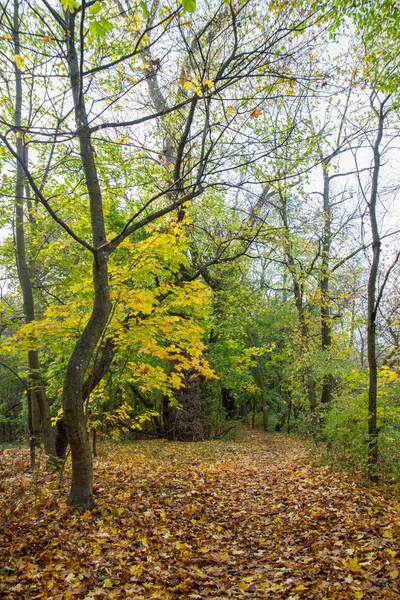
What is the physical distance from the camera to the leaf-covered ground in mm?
3262

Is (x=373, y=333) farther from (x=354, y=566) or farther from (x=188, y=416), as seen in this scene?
(x=188, y=416)

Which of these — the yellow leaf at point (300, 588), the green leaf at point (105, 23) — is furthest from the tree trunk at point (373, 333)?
the green leaf at point (105, 23)

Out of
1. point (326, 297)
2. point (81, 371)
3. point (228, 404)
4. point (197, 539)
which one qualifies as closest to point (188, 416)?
point (326, 297)

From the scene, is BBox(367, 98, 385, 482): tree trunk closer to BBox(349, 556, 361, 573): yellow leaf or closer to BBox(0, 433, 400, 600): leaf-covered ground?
BBox(0, 433, 400, 600): leaf-covered ground

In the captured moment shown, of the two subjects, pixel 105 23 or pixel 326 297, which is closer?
pixel 105 23

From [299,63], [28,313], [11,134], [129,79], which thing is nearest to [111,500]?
[28,313]

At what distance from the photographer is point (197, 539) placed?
4363 millimetres

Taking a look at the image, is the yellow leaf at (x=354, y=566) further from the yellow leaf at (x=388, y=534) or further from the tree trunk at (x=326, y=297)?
the tree trunk at (x=326, y=297)

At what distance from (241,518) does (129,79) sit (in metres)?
6.42

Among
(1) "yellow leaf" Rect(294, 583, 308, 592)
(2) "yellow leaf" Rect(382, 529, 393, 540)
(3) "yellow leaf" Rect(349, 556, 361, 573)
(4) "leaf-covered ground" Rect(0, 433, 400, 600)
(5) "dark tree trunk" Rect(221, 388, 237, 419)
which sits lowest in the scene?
(5) "dark tree trunk" Rect(221, 388, 237, 419)

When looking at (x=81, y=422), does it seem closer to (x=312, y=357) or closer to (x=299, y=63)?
(x=299, y=63)

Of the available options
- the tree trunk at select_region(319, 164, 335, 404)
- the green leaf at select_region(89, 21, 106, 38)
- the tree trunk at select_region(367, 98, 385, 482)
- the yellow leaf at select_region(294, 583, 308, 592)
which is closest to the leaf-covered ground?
the yellow leaf at select_region(294, 583, 308, 592)

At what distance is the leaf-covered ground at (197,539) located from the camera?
3.26 m

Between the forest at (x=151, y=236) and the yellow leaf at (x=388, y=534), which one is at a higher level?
the forest at (x=151, y=236)
